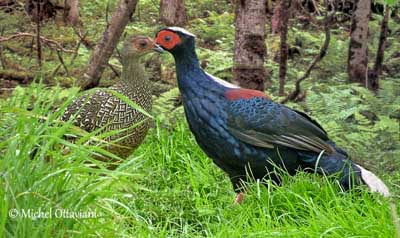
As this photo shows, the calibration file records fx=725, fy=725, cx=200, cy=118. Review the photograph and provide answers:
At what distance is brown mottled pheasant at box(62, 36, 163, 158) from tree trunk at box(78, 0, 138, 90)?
4.10 ft

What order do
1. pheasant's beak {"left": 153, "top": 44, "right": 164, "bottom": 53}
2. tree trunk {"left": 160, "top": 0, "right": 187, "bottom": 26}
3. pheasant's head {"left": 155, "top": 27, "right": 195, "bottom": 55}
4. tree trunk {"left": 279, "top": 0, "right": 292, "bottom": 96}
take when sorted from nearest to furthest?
pheasant's head {"left": 155, "top": 27, "right": 195, "bottom": 55} → pheasant's beak {"left": 153, "top": 44, "right": 164, "bottom": 53} → tree trunk {"left": 279, "top": 0, "right": 292, "bottom": 96} → tree trunk {"left": 160, "top": 0, "right": 187, "bottom": 26}

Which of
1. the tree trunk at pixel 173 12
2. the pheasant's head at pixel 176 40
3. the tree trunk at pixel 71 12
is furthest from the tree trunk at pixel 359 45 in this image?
the tree trunk at pixel 71 12

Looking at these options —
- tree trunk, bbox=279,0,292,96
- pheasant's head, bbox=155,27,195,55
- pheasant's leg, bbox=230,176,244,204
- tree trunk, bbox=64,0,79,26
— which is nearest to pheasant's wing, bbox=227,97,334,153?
pheasant's leg, bbox=230,176,244,204

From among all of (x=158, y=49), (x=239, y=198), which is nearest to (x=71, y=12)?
(x=158, y=49)

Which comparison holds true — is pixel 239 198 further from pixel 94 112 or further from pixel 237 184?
pixel 94 112

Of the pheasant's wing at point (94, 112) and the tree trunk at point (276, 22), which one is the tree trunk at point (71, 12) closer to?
the tree trunk at point (276, 22)

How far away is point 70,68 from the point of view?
32.1 feet

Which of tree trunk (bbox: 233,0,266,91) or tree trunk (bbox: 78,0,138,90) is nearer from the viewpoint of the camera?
tree trunk (bbox: 233,0,266,91)

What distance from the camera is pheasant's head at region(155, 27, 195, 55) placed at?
5.70m

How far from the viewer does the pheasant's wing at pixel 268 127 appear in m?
5.38

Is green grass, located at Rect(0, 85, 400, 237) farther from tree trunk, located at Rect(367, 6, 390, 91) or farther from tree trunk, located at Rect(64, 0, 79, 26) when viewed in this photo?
tree trunk, located at Rect(64, 0, 79, 26)

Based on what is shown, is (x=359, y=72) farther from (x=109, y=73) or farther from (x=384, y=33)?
(x=109, y=73)

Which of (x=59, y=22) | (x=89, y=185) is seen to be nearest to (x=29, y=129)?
(x=89, y=185)

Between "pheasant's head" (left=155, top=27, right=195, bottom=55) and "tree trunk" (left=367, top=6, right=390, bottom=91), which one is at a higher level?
"pheasant's head" (left=155, top=27, right=195, bottom=55)
